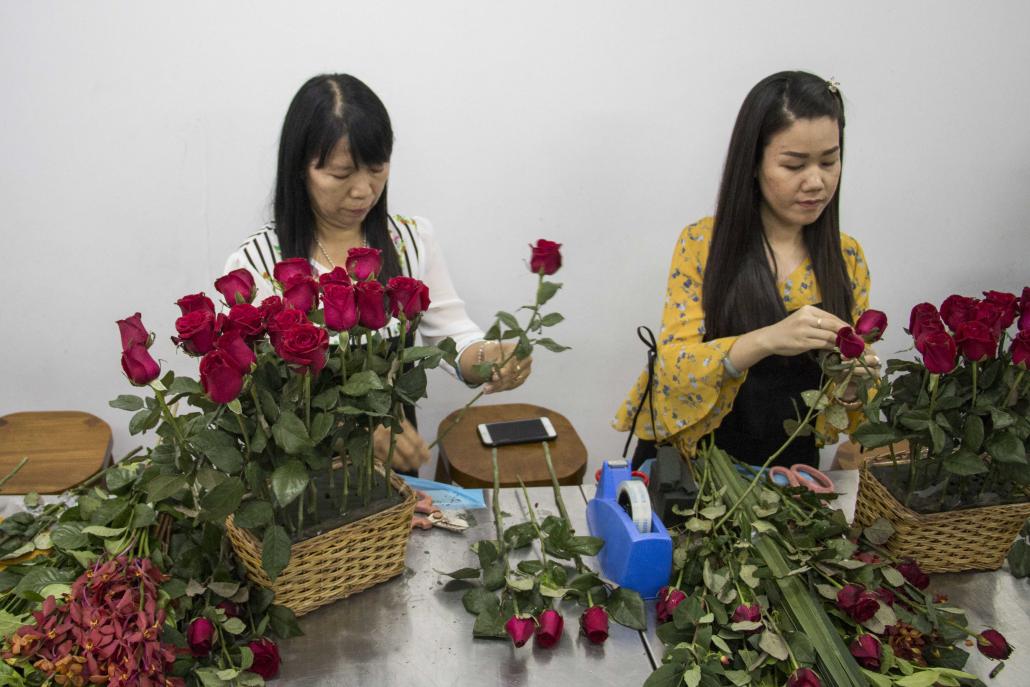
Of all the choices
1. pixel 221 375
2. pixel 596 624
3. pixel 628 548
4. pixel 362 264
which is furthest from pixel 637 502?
pixel 221 375

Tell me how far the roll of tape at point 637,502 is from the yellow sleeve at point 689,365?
0.44 meters

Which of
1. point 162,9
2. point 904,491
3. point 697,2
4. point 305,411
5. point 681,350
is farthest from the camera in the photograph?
point 697,2

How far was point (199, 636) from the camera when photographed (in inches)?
40.8

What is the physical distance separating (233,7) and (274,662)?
1.98 meters

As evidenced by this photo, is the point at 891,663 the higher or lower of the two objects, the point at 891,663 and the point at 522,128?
the lower

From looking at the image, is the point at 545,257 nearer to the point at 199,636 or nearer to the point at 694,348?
the point at 694,348

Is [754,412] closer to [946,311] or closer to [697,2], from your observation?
[946,311]

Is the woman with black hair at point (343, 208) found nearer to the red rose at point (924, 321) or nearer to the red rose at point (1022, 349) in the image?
the red rose at point (924, 321)

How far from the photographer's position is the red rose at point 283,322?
0.96 m

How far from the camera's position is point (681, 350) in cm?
179

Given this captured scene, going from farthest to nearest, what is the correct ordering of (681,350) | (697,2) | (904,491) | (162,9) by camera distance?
(697,2) < (162,9) < (681,350) < (904,491)

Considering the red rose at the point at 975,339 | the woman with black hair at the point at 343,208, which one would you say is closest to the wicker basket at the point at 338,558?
the woman with black hair at the point at 343,208

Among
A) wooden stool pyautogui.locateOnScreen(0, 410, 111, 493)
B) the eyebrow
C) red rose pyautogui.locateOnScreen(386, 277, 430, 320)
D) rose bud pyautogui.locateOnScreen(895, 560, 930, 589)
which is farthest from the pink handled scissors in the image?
wooden stool pyautogui.locateOnScreen(0, 410, 111, 493)

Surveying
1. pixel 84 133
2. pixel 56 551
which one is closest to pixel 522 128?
pixel 84 133
